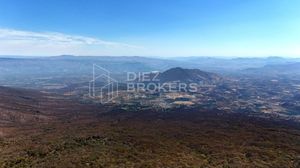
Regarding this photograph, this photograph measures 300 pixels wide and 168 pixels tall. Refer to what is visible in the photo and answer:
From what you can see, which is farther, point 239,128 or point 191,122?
point 191,122

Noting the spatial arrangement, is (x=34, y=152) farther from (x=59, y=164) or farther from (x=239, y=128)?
(x=239, y=128)

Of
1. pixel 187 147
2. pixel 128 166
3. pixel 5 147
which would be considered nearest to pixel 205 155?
pixel 187 147

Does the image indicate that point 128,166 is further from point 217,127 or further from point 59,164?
point 217,127

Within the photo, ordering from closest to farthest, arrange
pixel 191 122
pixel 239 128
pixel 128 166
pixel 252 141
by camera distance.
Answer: pixel 128 166 < pixel 252 141 < pixel 239 128 < pixel 191 122

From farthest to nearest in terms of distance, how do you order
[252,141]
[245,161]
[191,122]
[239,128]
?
[191,122] → [239,128] → [252,141] → [245,161]

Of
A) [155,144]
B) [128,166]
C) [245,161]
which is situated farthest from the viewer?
[155,144]

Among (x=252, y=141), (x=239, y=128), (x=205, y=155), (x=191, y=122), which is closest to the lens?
(x=205, y=155)

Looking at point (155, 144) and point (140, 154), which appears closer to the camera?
point (140, 154)

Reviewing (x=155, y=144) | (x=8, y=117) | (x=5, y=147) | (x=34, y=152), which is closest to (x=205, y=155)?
(x=155, y=144)
